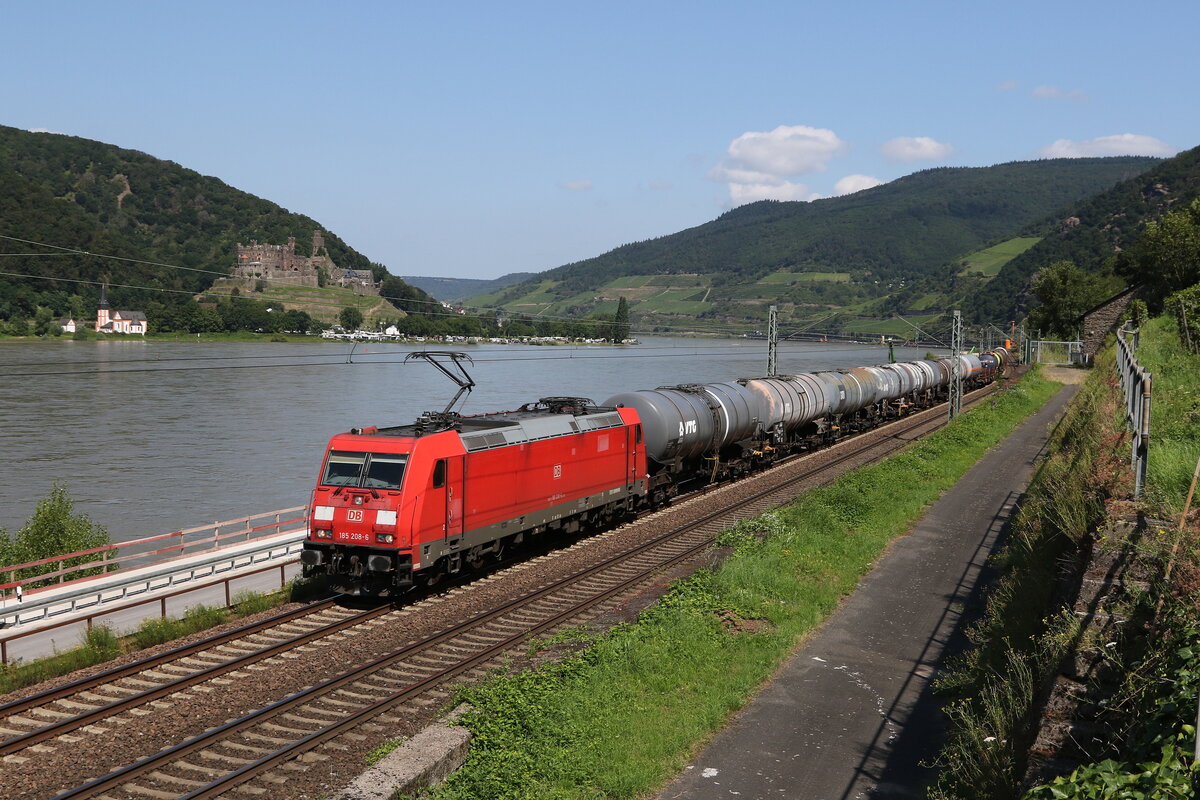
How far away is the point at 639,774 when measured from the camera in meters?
10.6

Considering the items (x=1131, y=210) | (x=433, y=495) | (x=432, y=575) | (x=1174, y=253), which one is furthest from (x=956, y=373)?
(x=1131, y=210)

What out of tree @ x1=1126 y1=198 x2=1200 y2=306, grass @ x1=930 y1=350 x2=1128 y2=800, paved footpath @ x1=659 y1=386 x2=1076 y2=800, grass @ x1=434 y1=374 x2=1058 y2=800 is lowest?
paved footpath @ x1=659 y1=386 x2=1076 y2=800

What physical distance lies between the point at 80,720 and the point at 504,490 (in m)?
10.1

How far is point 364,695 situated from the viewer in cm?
1403

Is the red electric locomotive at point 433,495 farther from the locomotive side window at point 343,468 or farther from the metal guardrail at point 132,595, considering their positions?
the metal guardrail at point 132,595

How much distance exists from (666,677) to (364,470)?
27.0 feet

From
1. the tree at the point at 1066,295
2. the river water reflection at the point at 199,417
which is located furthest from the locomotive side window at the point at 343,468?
the tree at the point at 1066,295

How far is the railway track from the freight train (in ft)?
6.31

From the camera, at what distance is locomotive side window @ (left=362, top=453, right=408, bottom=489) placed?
18.4 m

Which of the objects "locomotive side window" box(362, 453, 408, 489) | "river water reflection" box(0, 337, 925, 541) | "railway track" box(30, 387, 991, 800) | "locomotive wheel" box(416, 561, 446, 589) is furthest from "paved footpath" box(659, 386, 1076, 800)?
"river water reflection" box(0, 337, 925, 541)

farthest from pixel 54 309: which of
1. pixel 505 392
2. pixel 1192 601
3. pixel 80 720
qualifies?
pixel 1192 601

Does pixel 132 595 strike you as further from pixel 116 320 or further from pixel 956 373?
pixel 116 320

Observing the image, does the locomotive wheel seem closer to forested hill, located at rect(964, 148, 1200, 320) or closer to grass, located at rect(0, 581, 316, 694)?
grass, located at rect(0, 581, 316, 694)

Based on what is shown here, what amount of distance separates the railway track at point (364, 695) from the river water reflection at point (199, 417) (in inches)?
904
